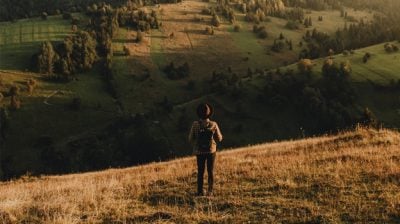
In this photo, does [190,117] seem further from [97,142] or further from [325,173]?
[325,173]

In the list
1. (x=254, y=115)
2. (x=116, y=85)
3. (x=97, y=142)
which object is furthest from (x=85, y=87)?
(x=254, y=115)

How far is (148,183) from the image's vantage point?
2081 centimetres

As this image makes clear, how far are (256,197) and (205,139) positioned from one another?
2.74 metres

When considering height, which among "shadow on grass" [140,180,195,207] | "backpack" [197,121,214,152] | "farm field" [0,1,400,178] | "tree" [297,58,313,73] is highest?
"backpack" [197,121,214,152]

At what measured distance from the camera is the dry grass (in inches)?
558

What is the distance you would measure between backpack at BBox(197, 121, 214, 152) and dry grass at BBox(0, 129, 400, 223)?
1821mm

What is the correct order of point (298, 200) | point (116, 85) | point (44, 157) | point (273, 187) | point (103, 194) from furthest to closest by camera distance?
point (116, 85)
point (44, 157)
point (103, 194)
point (273, 187)
point (298, 200)

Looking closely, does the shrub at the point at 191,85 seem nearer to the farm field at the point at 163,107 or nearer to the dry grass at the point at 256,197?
the farm field at the point at 163,107

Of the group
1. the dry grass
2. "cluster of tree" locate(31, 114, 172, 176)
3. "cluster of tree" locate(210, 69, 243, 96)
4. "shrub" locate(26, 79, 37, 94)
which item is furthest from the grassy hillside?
the dry grass

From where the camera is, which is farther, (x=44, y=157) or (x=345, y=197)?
(x=44, y=157)

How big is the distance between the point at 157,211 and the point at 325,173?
715 centimetres

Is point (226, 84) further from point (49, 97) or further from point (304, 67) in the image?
point (49, 97)

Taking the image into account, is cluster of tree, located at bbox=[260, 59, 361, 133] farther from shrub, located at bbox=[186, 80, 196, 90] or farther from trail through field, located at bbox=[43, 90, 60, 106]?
trail through field, located at bbox=[43, 90, 60, 106]

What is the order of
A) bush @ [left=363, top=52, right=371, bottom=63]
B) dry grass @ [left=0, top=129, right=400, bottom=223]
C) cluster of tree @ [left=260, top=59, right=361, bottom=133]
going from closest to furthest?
dry grass @ [left=0, top=129, right=400, bottom=223], cluster of tree @ [left=260, top=59, right=361, bottom=133], bush @ [left=363, top=52, right=371, bottom=63]
